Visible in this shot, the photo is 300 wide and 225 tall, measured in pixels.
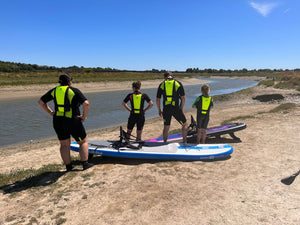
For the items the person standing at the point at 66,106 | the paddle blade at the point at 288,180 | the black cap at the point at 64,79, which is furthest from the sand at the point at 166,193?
the black cap at the point at 64,79

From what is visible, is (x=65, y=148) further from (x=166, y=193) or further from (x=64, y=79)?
(x=166, y=193)

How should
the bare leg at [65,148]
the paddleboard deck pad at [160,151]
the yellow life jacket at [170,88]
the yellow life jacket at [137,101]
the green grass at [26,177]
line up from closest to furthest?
1. the green grass at [26,177]
2. the bare leg at [65,148]
3. the paddleboard deck pad at [160,151]
4. the yellow life jacket at [170,88]
5. the yellow life jacket at [137,101]

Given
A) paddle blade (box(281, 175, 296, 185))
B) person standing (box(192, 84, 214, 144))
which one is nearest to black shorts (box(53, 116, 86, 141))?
person standing (box(192, 84, 214, 144))

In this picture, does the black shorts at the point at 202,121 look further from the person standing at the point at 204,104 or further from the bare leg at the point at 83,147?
the bare leg at the point at 83,147

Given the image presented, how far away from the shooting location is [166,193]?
3.68 m

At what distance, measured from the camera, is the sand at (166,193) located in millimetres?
3070

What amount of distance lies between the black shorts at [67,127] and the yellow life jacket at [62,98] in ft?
0.51

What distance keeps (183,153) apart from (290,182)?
2365 mm

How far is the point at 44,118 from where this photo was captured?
48.1 ft

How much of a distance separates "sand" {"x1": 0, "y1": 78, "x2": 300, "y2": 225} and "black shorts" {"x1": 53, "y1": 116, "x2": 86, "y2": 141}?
100 centimetres

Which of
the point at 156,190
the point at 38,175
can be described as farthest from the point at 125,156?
the point at 38,175

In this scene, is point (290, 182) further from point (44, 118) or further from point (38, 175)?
point (44, 118)

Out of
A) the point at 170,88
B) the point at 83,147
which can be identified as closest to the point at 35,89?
the point at 83,147

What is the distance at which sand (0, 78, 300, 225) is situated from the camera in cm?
307
